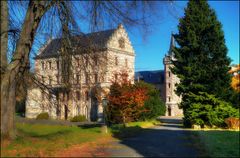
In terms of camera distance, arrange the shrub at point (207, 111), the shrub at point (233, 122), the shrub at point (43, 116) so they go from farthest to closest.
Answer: the shrub at point (43, 116), the shrub at point (207, 111), the shrub at point (233, 122)

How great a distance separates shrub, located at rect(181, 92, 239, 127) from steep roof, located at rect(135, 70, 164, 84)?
200ft

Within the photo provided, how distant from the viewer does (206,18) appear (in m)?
29.8

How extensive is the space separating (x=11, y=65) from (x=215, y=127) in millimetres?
19641

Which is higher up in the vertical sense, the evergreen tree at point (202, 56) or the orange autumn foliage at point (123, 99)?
the evergreen tree at point (202, 56)

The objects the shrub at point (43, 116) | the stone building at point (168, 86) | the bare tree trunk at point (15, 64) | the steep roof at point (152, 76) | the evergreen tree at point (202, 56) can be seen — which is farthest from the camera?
the steep roof at point (152, 76)

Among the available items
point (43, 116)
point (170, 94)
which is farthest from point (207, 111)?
point (170, 94)

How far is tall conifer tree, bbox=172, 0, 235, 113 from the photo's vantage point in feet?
94.1

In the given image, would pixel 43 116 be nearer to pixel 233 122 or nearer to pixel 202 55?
pixel 202 55

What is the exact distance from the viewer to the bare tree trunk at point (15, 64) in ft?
41.0

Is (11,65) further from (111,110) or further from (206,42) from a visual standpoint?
(206,42)

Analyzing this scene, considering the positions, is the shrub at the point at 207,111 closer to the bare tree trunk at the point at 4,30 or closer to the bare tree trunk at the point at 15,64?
the bare tree trunk at the point at 15,64

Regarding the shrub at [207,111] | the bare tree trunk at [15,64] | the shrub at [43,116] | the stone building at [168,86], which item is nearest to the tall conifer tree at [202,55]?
the shrub at [207,111]

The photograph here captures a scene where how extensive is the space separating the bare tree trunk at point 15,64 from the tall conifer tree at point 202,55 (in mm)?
18342

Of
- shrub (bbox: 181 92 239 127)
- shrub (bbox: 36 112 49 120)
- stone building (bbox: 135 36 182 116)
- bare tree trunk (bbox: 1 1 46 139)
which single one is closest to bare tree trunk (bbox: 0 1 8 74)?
bare tree trunk (bbox: 1 1 46 139)
